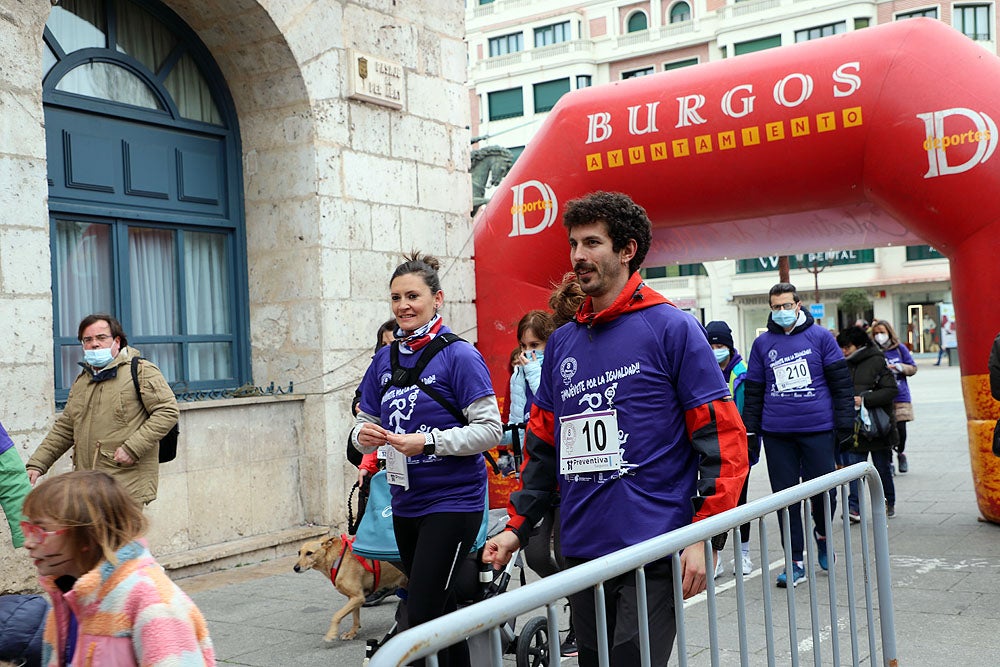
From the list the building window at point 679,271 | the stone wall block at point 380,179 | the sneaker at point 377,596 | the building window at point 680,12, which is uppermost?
the building window at point 680,12

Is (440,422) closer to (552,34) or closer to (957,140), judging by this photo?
(957,140)

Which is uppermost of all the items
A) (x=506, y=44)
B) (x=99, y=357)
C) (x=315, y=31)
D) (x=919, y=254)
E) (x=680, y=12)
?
(x=506, y=44)

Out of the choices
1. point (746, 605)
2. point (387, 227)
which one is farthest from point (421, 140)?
point (746, 605)

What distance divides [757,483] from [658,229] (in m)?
3.46

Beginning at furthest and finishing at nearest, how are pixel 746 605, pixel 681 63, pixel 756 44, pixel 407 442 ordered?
1. pixel 681 63
2. pixel 756 44
3. pixel 407 442
4. pixel 746 605

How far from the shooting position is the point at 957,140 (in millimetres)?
7434

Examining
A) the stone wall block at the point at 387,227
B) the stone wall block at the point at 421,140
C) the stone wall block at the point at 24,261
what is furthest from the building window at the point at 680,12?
the stone wall block at the point at 24,261

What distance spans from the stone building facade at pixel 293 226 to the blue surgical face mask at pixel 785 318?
11.6 feet

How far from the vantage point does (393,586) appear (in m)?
5.85

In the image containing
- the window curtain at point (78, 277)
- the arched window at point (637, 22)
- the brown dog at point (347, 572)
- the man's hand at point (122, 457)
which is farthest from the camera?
the arched window at point (637, 22)

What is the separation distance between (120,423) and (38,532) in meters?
3.76

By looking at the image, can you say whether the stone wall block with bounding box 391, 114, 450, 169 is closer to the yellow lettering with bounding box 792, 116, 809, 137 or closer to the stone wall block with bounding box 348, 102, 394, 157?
the stone wall block with bounding box 348, 102, 394, 157

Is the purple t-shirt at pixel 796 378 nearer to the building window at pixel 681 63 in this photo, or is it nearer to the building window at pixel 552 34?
the building window at pixel 681 63

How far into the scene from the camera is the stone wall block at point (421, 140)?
9.26 metres
